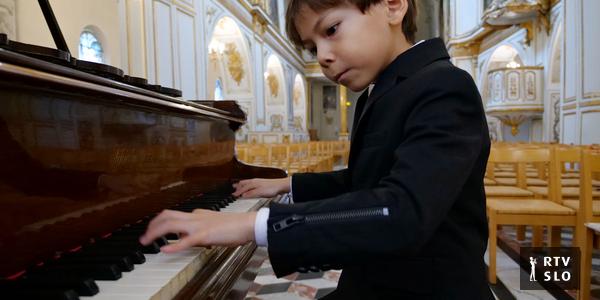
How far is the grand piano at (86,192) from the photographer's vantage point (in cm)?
76

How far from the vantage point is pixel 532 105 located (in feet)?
33.4

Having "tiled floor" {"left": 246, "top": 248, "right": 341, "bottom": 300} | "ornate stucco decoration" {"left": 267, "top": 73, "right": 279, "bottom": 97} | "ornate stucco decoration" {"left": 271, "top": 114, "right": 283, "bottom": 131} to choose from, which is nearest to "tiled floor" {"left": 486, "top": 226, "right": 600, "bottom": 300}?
"tiled floor" {"left": 246, "top": 248, "right": 341, "bottom": 300}

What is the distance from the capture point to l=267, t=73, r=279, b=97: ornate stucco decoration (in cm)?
1705

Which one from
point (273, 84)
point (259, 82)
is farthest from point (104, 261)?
point (273, 84)

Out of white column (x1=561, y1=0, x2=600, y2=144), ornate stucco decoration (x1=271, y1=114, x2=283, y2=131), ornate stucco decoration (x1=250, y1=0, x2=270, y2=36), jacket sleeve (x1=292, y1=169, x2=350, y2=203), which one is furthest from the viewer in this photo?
ornate stucco decoration (x1=271, y1=114, x2=283, y2=131)

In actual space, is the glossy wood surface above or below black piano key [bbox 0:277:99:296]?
above

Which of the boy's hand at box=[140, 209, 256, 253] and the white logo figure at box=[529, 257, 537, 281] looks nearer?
the boy's hand at box=[140, 209, 256, 253]

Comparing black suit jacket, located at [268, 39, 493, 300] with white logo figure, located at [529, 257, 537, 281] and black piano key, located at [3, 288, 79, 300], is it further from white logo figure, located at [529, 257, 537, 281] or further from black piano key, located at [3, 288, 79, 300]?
white logo figure, located at [529, 257, 537, 281]

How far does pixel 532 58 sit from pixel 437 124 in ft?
39.6

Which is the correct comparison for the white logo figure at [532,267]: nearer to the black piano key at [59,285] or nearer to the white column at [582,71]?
the black piano key at [59,285]

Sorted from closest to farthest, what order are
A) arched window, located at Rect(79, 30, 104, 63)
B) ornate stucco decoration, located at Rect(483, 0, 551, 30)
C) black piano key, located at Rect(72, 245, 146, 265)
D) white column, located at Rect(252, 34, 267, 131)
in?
black piano key, located at Rect(72, 245, 146, 265)
arched window, located at Rect(79, 30, 104, 63)
ornate stucco decoration, located at Rect(483, 0, 551, 30)
white column, located at Rect(252, 34, 267, 131)

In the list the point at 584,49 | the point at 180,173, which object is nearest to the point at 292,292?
the point at 180,173

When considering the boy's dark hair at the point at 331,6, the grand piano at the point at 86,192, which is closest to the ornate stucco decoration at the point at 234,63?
the grand piano at the point at 86,192

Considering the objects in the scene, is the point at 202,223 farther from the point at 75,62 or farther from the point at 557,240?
the point at 557,240
